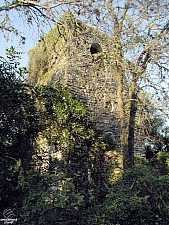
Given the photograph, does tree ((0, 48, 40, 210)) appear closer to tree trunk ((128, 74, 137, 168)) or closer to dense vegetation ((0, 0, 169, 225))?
dense vegetation ((0, 0, 169, 225))

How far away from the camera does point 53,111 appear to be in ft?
19.9

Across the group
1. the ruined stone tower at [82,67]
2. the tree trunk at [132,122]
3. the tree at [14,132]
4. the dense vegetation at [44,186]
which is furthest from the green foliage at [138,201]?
the ruined stone tower at [82,67]

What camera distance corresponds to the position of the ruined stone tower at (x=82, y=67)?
16.0 feet

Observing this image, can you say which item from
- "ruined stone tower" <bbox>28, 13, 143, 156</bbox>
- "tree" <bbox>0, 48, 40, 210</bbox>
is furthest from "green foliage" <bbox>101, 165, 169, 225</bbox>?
"ruined stone tower" <bbox>28, 13, 143, 156</bbox>

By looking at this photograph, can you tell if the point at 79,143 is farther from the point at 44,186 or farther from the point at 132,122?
the point at 44,186

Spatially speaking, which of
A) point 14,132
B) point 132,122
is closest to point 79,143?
point 132,122

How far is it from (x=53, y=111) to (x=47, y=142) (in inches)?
30.5

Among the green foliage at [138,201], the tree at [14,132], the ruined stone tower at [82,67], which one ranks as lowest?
the green foliage at [138,201]

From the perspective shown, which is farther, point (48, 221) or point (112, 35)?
point (112, 35)

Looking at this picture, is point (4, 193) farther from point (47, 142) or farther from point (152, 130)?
point (152, 130)

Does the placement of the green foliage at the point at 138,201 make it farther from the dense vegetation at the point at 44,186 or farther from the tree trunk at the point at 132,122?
the tree trunk at the point at 132,122

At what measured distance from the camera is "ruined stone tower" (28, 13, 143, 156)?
4887mm

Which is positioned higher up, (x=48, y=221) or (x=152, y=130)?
(x=152, y=130)

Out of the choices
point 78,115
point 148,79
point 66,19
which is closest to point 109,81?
point 148,79
